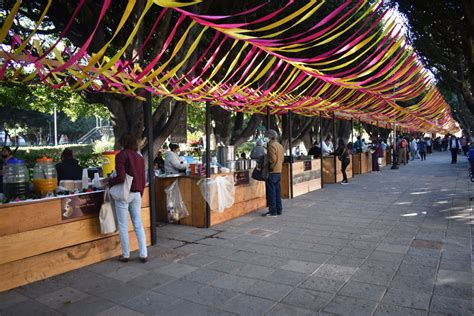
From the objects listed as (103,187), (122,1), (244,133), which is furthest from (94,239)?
(244,133)

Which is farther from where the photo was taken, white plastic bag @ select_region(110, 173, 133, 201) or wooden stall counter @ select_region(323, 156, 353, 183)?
wooden stall counter @ select_region(323, 156, 353, 183)

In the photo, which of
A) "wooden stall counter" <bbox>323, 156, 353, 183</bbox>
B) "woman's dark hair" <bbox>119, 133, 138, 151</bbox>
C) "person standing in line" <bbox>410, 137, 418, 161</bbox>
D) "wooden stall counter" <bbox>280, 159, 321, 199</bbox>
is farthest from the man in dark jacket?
"person standing in line" <bbox>410, 137, 418, 161</bbox>

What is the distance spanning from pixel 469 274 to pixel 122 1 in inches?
346

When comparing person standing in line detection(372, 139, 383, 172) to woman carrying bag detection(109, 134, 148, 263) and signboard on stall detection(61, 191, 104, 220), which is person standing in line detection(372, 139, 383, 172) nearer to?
woman carrying bag detection(109, 134, 148, 263)

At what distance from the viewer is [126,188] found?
14.8 feet

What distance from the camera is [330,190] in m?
10.9

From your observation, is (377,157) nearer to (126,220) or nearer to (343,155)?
(343,155)

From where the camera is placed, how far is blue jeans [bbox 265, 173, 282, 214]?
724 centimetres

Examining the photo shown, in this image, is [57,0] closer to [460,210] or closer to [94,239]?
[94,239]

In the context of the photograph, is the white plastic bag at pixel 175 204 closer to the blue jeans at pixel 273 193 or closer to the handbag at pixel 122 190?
the blue jeans at pixel 273 193

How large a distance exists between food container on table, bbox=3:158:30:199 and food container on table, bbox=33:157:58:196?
13 cm

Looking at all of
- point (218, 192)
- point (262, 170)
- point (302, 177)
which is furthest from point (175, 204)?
point (302, 177)

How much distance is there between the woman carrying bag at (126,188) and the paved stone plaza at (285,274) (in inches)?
13.0

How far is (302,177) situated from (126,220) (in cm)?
663
